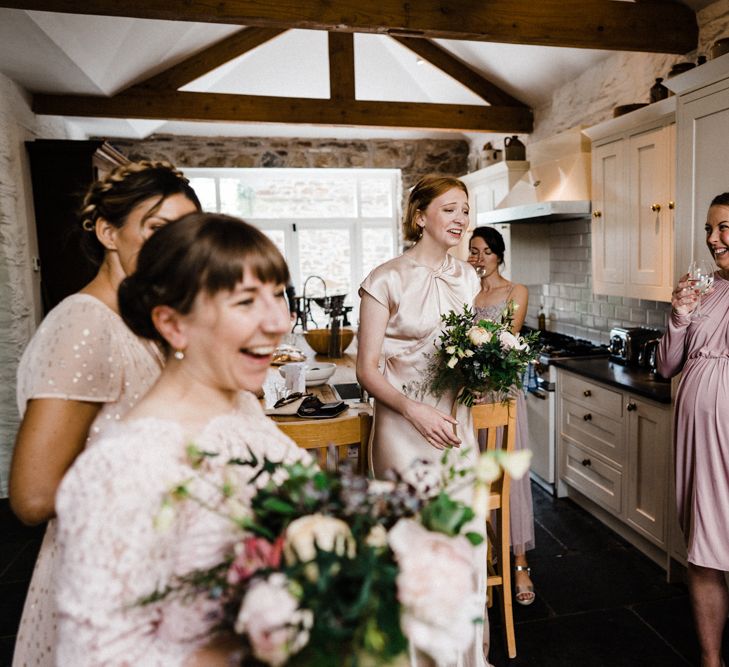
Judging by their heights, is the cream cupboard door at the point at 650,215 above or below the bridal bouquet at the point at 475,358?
above

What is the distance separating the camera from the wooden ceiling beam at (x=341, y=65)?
546 centimetres

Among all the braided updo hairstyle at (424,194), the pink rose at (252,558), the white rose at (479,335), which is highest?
the braided updo hairstyle at (424,194)

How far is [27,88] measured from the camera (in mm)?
4621

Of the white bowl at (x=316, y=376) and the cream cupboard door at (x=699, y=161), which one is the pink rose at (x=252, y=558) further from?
the cream cupboard door at (x=699, y=161)

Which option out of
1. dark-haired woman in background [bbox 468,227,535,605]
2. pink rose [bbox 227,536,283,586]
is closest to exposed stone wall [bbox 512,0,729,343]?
dark-haired woman in background [bbox 468,227,535,605]

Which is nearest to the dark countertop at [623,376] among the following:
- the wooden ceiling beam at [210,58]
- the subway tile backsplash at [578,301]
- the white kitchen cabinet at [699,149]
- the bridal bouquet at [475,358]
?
the subway tile backsplash at [578,301]

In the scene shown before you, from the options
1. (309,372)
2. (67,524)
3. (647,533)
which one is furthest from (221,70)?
(67,524)

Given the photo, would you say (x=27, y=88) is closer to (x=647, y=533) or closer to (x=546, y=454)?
(x=546, y=454)

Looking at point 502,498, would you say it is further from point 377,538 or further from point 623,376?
point 377,538

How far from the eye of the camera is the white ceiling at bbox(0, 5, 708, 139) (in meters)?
3.79

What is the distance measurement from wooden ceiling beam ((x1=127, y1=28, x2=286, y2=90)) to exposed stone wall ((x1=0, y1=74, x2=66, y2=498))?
1.32 metres

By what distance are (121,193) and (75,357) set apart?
36cm

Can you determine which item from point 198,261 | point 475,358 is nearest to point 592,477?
point 475,358

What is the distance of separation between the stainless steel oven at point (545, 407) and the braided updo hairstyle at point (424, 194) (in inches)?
85.1
